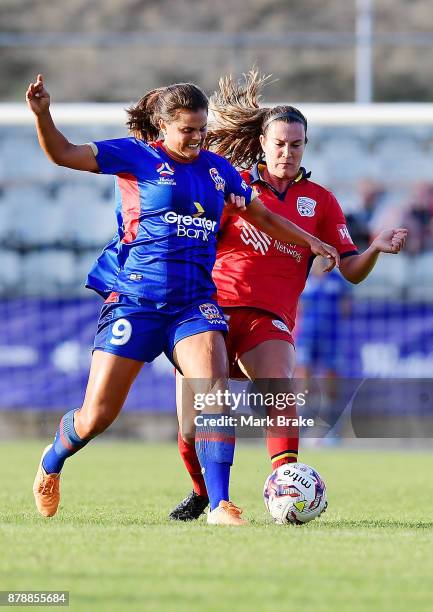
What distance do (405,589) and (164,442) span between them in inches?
429

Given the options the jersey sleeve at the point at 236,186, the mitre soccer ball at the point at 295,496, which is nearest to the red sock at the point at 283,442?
the mitre soccer ball at the point at 295,496

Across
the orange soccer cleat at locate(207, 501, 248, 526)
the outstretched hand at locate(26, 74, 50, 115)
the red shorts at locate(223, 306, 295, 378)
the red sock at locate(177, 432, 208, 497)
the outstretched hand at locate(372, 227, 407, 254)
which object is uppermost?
the outstretched hand at locate(26, 74, 50, 115)

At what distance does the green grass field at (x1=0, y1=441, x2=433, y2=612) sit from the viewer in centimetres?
413

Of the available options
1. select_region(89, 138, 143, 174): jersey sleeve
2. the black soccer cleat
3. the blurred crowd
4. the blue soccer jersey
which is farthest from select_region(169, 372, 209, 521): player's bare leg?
the blurred crowd

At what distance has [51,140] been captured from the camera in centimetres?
607

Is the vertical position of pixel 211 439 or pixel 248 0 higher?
pixel 248 0

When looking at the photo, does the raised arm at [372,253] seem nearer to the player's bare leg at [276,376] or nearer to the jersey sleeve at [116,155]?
the player's bare leg at [276,376]

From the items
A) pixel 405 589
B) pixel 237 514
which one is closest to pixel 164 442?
pixel 237 514

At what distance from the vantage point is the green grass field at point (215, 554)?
4.13 m

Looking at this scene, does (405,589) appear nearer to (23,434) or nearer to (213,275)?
(213,275)

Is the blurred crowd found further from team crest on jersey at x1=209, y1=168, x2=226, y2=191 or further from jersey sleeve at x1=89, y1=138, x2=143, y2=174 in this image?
jersey sleeve at x1=89, y1=138, x2=143, y2=174

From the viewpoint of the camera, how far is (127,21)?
26.8 metres
